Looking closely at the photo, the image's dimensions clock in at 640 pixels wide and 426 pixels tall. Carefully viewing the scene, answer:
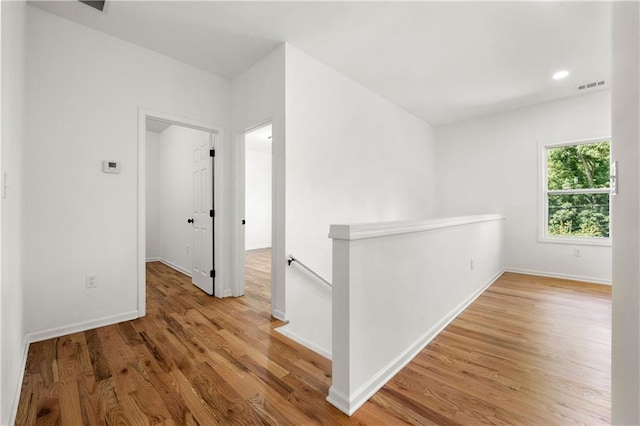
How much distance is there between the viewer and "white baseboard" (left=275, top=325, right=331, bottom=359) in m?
2.05

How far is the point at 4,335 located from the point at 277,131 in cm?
233

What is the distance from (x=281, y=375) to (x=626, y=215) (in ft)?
6.01

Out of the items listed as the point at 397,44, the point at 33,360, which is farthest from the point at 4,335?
the point at 397,44

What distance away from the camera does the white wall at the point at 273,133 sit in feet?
9.00

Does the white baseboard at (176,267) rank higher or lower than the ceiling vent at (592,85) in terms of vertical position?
lower

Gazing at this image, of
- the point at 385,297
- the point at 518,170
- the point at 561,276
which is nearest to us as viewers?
the point at 385,297

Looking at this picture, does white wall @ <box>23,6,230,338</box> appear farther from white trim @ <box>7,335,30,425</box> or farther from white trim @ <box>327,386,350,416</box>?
white trim @ <box>327,386,350,416</box>

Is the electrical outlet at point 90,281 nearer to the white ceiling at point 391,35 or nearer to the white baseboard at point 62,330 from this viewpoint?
the white baseboard at point 62,330

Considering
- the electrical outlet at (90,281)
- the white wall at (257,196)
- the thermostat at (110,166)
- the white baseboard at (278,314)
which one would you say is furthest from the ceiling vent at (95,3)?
the white wall at (257,196)

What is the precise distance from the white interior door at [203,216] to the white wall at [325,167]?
126 cm

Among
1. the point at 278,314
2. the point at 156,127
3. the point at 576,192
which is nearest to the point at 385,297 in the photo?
the point at 278,314

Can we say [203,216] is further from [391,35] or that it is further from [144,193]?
[391,35]

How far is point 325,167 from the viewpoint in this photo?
3.19m

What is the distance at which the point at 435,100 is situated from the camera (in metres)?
4.36
